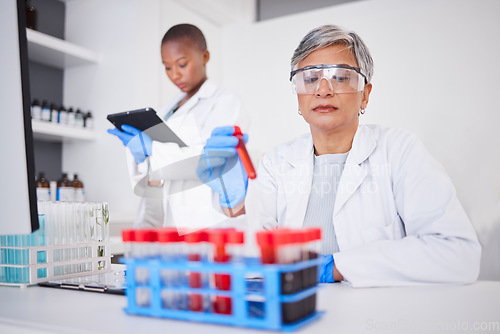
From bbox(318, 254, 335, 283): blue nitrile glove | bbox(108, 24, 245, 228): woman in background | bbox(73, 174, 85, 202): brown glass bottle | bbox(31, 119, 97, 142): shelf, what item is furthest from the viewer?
bbox(73, 174, 85, 202): brown glass bottle

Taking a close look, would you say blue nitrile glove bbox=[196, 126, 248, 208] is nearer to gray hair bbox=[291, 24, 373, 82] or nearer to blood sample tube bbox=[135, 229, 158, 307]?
gray hair bbox=[291, 24, 373, 82]

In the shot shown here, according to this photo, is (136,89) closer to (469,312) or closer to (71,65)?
(71,65)

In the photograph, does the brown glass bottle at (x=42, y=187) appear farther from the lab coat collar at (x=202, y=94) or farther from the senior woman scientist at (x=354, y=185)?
the senior woman scientist at (x=354, y=185)

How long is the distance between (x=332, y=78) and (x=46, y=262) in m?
1.02

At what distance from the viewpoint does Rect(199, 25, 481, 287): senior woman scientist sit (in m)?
1.12

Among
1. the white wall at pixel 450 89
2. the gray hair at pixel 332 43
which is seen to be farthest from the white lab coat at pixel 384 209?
the white wall at pixel 450 89

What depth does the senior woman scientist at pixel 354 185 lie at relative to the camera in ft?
3.67

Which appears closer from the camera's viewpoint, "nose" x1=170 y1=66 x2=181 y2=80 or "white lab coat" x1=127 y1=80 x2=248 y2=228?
"white lab coat" x1=127 y1=80 x2=248 y2=228

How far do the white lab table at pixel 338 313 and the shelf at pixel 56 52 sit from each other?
6.94 ft

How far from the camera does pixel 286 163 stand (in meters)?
1.66

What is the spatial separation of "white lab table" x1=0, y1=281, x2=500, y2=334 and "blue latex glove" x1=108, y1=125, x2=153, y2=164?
0.86 m

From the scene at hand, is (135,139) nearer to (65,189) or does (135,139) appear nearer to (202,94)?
(202,94)

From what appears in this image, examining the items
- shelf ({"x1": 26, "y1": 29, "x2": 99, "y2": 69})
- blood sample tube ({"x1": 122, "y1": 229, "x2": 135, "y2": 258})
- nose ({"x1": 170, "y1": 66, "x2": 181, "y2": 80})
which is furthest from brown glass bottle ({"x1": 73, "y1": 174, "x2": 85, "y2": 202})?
blood sample tube ({"x1": 122, "y1": 229, "x2": 135, "y2": 258})

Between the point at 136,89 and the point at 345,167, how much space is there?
1878mm
